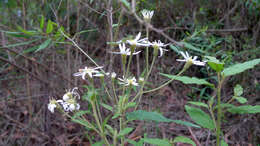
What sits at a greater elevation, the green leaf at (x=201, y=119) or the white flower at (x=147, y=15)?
the white flower at (x=147, y=15)

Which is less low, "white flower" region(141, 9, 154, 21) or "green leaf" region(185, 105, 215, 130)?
"white flower" region(141, 9, 154, 21)

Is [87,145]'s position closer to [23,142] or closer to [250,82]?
[23,142]

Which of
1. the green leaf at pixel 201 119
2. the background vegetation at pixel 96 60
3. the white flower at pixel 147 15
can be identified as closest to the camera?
the green leaf at pixel 201 119

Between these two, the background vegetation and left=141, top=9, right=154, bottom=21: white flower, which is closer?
left=141, top=9, right=154, bottom=21: white flower

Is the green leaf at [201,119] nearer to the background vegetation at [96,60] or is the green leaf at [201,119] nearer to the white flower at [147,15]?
the white flower at [147,15]

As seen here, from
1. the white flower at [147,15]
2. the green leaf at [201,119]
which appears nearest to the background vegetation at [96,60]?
the white flower at [147,15]

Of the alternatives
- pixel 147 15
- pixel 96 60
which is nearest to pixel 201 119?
pixel 147 15

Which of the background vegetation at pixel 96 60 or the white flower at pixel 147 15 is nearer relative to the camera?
the white flower at pixel 147 15

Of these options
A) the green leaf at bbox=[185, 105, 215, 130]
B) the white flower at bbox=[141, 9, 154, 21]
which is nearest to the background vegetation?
the white flower at bbox=[141, 9, 154, 21]

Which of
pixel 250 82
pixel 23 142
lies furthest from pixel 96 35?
pixel 250 82

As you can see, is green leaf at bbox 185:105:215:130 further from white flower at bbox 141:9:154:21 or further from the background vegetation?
the background vegetation

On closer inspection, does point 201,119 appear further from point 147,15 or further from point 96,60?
point 96,60
